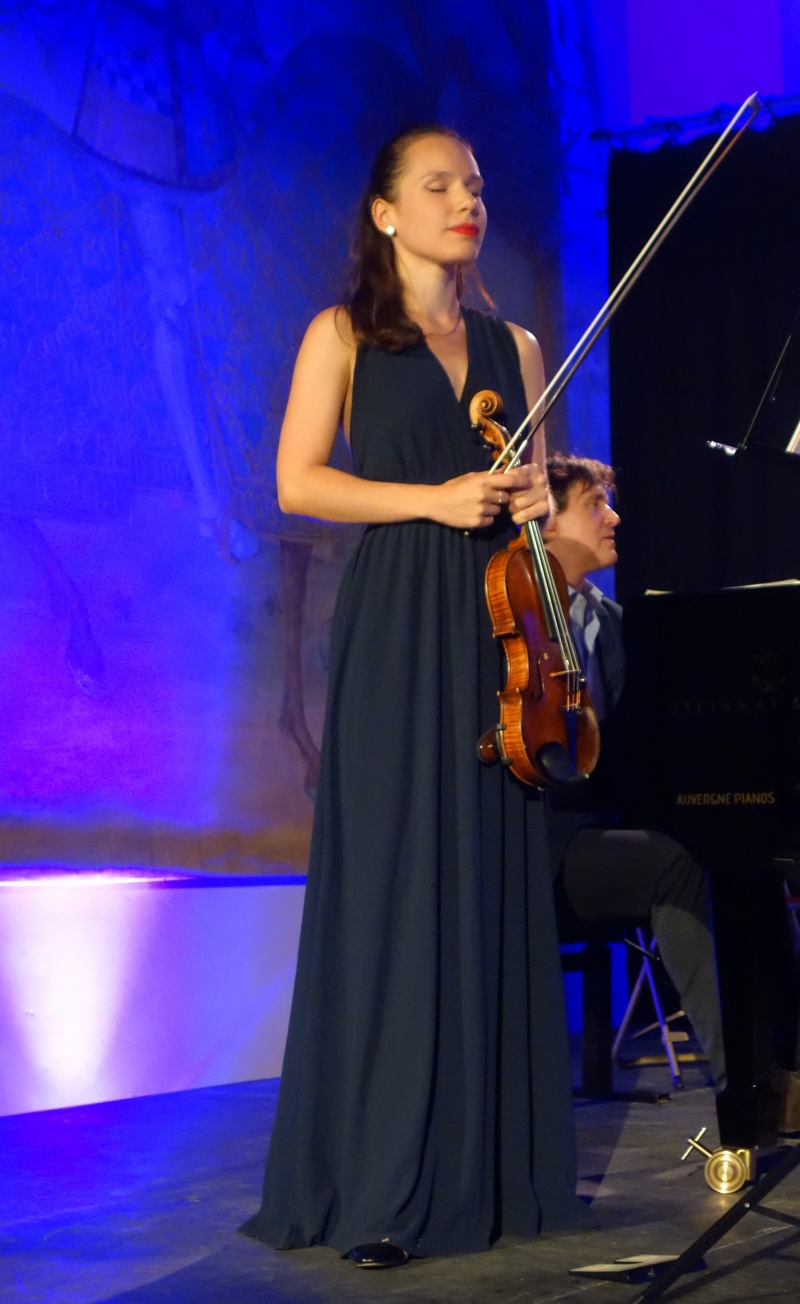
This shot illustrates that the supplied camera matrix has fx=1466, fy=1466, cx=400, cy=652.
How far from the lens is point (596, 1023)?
141 inches

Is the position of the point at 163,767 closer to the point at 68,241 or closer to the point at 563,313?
the point at 68,241

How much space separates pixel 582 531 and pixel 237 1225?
1701 mm

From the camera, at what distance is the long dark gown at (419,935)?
2072mm

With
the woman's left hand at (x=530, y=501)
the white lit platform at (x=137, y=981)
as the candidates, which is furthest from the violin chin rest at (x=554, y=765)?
the white lit platform at (x=137, y=981)

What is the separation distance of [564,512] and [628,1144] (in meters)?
1.37

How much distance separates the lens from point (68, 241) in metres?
3.86

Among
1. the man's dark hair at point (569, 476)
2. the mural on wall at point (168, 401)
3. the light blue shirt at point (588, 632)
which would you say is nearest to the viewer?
the light blue shirt at point (588, 632)

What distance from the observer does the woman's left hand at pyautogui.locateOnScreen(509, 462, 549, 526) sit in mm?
2135

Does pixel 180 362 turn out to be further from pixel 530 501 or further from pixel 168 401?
pixel 530 501

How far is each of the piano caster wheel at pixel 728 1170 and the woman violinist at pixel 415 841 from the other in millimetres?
415

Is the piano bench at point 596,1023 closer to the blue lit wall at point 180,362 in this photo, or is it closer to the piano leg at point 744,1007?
the piano leg at point 744,1007

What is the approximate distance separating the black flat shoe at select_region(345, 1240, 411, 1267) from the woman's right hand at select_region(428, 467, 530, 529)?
1000mm

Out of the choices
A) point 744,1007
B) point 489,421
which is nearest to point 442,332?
point 489,421

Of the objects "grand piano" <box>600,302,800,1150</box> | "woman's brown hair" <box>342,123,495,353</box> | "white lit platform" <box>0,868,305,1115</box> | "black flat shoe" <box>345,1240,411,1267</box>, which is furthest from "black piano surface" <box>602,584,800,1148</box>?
"white lit platform" <box>0,868,305,1115</box>
